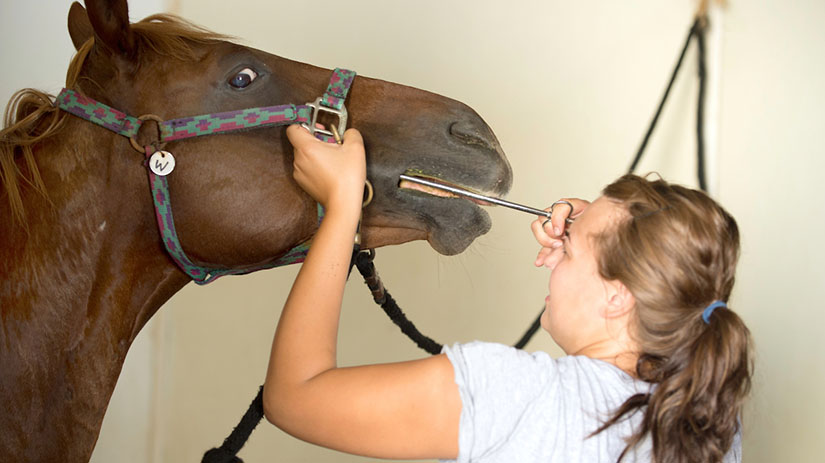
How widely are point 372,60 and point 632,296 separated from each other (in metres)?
1.38

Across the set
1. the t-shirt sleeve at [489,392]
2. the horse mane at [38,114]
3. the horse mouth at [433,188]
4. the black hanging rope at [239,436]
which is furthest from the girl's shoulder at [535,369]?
the horse mane at [38,114]

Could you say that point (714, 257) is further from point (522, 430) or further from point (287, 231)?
point (287, 231)

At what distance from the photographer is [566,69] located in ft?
6.51

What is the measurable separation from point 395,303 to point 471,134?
1.16ft

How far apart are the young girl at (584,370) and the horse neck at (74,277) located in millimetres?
351

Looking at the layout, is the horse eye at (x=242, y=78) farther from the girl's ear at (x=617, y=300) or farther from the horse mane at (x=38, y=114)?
the girl's ear at (x=617, y=300)

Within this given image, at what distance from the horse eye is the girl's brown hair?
574 millimetres

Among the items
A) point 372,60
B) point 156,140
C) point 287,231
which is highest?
point 372,60

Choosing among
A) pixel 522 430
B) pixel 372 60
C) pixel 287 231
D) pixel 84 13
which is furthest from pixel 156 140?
pixel 372 60

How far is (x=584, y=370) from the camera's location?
0.77m

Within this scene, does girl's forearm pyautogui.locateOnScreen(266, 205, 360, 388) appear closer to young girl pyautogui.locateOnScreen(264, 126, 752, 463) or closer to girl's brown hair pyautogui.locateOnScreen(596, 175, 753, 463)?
young girl pyautogui.locateOnScreen(264, 126, 752, 463)

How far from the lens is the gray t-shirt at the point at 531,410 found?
711mm

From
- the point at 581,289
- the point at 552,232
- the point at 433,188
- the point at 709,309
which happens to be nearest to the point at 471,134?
the point at 433,188

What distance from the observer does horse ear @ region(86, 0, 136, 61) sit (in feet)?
3.08
